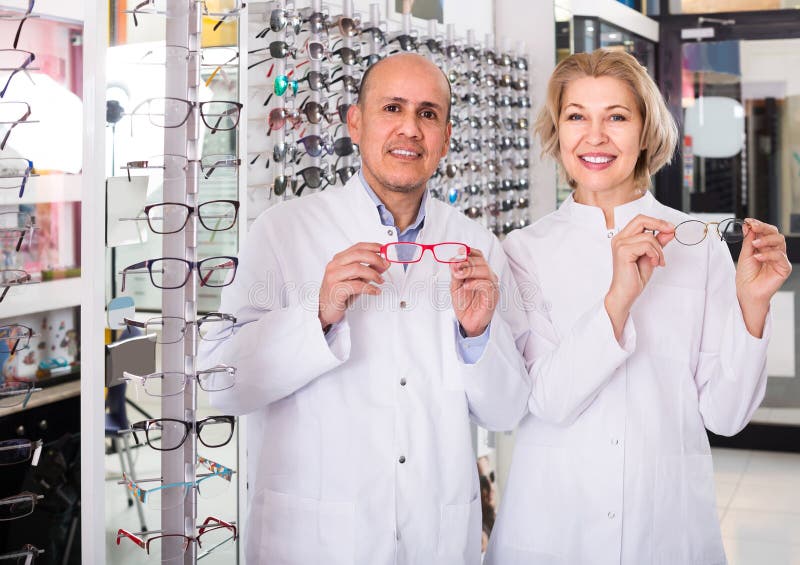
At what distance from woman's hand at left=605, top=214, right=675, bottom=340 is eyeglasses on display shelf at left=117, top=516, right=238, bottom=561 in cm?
94

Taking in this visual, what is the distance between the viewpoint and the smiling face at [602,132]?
2.06 m

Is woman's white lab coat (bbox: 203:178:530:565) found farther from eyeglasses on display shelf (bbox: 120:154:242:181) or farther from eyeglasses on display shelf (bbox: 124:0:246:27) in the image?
eyeglasses on display shelf (bbox: 124:0:246:27)

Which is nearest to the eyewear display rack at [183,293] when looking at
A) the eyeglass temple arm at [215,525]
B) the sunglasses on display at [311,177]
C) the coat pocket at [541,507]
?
the eyeglass temple arm at [215,525]

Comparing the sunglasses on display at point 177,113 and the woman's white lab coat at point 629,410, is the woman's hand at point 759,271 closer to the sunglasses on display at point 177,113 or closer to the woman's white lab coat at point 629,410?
the woman's white lab coat at point 629,410

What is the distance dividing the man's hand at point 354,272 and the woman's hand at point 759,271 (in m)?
0.77

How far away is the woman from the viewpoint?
1.97 meters

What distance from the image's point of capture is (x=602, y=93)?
2.08 m

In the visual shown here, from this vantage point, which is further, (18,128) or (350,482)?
(18,128)

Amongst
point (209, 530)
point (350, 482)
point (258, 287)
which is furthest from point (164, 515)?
point (258, 287)

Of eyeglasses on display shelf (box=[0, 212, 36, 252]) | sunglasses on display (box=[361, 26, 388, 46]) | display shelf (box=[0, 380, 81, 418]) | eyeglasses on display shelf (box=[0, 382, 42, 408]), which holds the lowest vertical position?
display shelf (box=[0, 380, 81, 418])

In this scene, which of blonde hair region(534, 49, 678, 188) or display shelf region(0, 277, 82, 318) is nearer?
blonde hair region(534, 49, 678, 188)

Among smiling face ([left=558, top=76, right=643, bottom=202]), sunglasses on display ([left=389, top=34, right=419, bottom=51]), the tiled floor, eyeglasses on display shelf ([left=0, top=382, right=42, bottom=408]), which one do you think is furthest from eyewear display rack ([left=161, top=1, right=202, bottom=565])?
the tiled floor

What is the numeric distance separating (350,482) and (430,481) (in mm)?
179

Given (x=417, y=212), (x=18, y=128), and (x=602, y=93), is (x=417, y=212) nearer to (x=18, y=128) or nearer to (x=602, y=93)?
(x=602, y=93)
